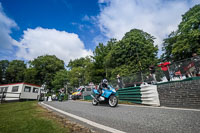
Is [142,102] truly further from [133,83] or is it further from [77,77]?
[77,77]

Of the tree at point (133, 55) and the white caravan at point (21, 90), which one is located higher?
the tree at point (133, 55)

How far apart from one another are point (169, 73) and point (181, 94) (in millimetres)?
2665

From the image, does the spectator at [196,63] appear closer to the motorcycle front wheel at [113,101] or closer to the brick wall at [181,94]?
the brick wall at [181,94]

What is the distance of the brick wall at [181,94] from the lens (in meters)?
4.41

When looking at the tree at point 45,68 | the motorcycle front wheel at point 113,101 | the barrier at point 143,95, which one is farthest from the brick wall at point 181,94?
the tree at point 45,68

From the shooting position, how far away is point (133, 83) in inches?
357

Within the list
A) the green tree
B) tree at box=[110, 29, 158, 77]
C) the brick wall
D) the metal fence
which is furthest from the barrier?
the green tree

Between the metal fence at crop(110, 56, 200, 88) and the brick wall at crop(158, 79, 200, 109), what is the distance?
78.2 inches

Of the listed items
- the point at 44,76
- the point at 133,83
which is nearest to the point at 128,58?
the point at 133,83

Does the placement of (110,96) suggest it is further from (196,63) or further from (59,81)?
(59,81)

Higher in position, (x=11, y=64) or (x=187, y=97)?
(x=11, y=64)

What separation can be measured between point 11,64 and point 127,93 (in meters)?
58.4

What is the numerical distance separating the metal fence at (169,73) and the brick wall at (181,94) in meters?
1.99

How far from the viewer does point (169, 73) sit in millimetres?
7164
